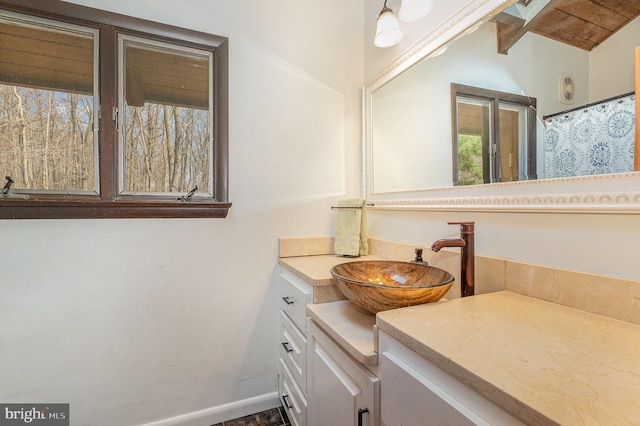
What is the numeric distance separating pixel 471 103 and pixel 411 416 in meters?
1.08

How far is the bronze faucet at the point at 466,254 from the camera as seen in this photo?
996 millimetres

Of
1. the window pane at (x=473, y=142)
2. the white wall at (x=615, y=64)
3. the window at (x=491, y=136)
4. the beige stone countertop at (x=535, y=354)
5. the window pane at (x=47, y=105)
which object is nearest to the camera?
the beige stone countertop at (x=535, y=354)

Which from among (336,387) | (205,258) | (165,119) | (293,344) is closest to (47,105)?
(165,119)

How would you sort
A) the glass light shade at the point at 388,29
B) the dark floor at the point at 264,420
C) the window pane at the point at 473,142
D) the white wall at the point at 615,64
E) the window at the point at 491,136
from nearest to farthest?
the white wall at the point at 615,64
the window at the point at 491,136
the window pane at the point at 473,142
the glass light shade at the point at 388,29
the dark floor at the point at 264,420

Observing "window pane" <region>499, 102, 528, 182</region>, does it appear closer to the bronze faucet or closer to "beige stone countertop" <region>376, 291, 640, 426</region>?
the bronze faucet

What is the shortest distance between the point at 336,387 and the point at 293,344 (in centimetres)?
50

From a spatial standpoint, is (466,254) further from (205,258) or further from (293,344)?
(205,258)

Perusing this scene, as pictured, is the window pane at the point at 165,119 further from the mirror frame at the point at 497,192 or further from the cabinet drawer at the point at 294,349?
the mirror frame at the point at 497,192

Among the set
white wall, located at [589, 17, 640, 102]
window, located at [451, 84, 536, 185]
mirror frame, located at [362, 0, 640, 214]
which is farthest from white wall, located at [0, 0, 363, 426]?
white wall, located at [589, 17, 640, 102]

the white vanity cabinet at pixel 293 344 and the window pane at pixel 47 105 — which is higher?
the window pane at pixel 47 105

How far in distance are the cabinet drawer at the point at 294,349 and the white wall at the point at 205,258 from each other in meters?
0.13

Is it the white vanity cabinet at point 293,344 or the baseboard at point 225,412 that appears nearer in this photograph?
the white vanity cabinet at point 293,344

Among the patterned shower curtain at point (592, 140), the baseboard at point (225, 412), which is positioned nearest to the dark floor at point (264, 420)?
the baseboard at point (225, 412)

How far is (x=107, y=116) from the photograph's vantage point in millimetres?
1325
